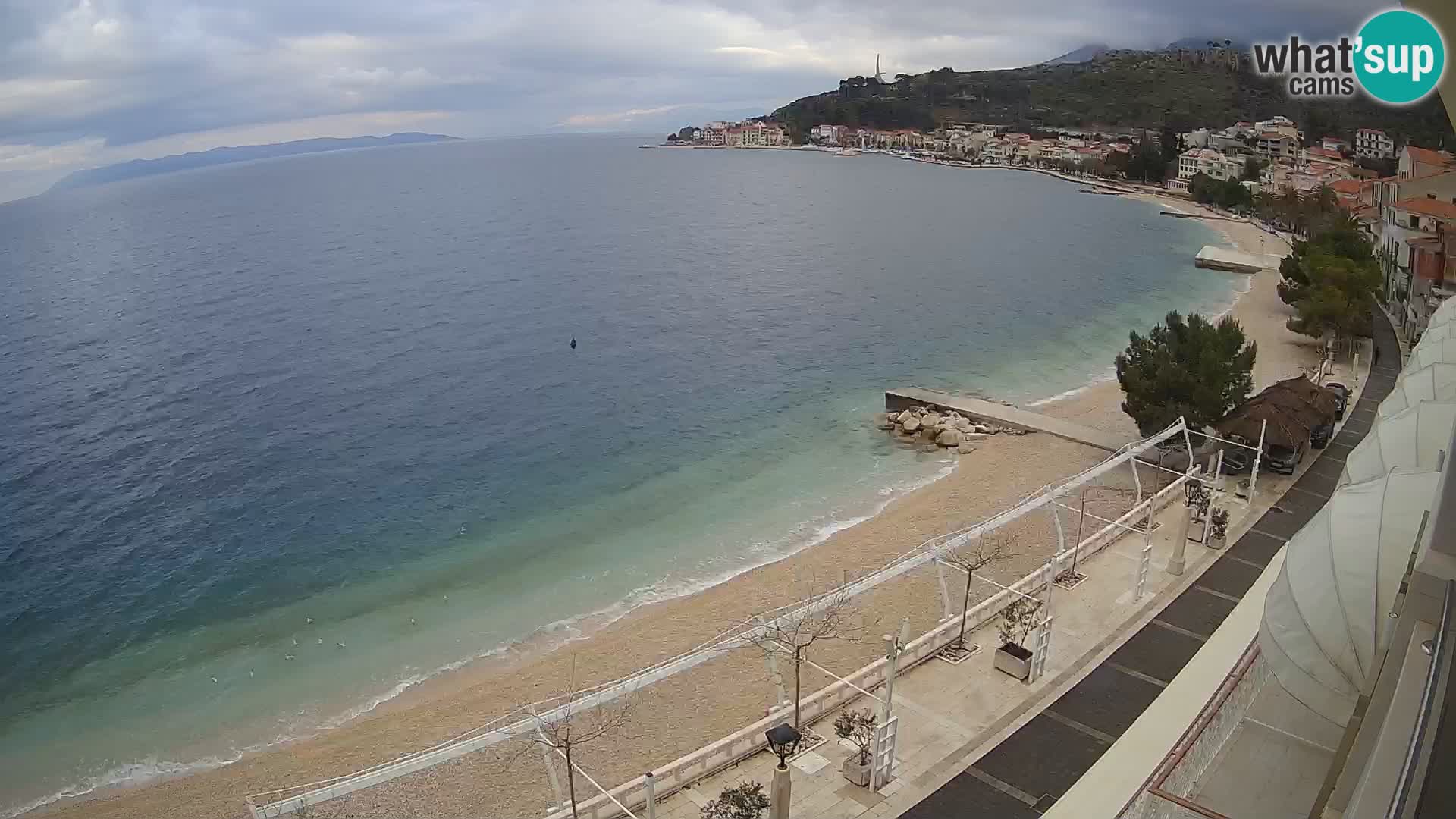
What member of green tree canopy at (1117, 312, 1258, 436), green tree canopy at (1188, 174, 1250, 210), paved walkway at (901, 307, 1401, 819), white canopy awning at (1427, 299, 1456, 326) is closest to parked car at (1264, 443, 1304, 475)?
green tree canopy at (1117, 312, 1258, 436)

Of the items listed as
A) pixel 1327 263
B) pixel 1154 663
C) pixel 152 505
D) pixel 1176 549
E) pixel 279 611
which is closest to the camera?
pixel 1154 663

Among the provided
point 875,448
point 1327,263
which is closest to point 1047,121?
point 1327,263

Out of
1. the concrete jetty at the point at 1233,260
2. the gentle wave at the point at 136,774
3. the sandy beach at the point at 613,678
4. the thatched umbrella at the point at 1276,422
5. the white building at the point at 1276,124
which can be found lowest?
the gentle wave at the point at 136,774

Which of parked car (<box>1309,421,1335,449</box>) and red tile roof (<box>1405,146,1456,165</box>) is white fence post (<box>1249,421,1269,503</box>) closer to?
parked car (<box>1309,421,1335,449</box>)

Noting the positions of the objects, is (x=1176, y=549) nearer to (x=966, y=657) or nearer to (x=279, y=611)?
(x=966, y=657)

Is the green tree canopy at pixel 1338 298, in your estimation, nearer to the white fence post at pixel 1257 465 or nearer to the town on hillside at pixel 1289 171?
the town on hillside at pixel 1289 171

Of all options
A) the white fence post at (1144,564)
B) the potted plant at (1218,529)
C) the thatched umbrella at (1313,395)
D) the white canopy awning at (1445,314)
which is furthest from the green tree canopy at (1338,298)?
the white fence post at (1144,564)
